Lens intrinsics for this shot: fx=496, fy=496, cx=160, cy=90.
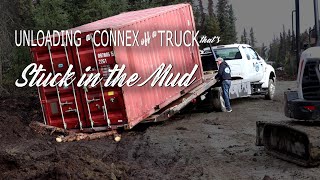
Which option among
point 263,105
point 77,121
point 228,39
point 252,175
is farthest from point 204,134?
point 228,39

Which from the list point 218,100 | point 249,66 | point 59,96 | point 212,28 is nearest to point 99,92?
point 59,96

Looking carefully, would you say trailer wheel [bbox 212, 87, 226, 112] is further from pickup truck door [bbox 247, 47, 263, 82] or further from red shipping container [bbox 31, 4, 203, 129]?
red shipping container [bbox 31, 4, 203, 129]

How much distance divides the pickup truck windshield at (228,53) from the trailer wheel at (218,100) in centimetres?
190

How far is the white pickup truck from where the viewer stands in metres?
16.8

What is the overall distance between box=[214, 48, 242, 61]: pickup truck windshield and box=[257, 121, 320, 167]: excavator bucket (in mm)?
8261

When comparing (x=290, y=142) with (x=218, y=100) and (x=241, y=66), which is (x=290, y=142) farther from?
(x=241, y=66)

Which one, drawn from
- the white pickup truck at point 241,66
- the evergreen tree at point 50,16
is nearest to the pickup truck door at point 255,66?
the white pickup truck at point 241,66

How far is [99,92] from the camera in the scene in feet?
39.8

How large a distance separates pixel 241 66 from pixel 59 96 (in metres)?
6.92

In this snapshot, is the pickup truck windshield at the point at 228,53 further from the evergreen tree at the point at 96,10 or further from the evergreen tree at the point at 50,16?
the evergreen tree at the point at 96,10

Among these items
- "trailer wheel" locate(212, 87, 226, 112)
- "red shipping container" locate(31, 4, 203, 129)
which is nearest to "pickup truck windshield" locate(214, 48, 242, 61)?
"trailer wheel" locate(212, 87, 226, 112)

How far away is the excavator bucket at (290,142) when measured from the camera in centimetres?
724

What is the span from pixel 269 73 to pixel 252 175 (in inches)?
482

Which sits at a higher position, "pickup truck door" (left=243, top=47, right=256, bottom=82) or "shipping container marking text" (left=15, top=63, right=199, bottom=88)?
"shipping container marking text" (left=15, top=63, right=199, bottom=88)
